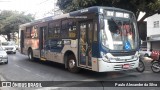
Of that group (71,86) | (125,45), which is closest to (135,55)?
(125,45)

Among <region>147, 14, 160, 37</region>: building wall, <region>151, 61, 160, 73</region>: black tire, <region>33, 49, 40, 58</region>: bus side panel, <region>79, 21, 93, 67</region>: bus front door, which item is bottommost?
<region>151, 61, 160, 73</region>: black tire

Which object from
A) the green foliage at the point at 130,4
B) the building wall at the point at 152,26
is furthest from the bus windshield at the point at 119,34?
the building wall at the point at 152,26

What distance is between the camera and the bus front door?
1094cm

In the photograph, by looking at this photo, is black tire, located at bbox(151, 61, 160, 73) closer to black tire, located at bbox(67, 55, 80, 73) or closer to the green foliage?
the green foliage

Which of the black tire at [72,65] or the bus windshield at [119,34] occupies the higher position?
the bus windshield at [119,34]

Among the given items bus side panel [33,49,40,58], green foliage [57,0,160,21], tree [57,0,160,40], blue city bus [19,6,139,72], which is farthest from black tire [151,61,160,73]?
bus side panel [33,49,40,58]

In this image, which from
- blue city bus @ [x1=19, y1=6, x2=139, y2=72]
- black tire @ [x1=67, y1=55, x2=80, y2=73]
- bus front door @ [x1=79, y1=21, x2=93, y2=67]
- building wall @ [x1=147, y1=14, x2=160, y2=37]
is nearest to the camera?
blue city bus @ [x1=19, y1=6, x2=139, y2=72]

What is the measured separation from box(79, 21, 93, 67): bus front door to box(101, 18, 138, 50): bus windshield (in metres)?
0.80

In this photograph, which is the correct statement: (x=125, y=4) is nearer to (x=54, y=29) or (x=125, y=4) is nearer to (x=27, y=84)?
(x=54, y=29)

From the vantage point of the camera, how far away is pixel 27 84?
32.1 feet

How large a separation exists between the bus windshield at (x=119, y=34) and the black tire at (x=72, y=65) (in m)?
2.53

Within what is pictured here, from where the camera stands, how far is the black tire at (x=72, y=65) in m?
12.3

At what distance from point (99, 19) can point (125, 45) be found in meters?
1.71

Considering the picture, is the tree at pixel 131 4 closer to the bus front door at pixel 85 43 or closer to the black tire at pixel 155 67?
the black tire at pixel 155 67
